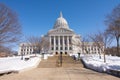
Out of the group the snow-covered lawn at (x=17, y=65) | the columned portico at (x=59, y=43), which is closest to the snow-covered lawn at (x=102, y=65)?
the snow-covered lawn at (x=17, y=65)

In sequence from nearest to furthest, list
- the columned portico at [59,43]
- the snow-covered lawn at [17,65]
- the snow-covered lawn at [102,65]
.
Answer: the snow-covered lawn at [17,65]
the snow-covered lawn at [102,65]
the columned portico at [59,43]

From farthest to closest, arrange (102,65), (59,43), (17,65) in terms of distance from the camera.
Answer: (59,43)
(17,65)
(102,65)

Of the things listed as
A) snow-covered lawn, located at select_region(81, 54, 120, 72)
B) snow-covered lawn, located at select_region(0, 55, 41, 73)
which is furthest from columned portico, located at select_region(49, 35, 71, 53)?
snow-covered lawn, located at select_region(0, 55, 41, 73)

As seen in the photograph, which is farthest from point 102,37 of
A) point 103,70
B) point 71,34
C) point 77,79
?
point 71,34

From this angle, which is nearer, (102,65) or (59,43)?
(102,65)

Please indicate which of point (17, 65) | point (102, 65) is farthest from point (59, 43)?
point (102, 65)

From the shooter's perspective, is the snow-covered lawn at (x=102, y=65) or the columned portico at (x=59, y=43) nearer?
the snow-covered lawn at (x=102, y=65)

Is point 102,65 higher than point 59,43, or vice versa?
point 59,43

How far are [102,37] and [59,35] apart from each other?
65.3m

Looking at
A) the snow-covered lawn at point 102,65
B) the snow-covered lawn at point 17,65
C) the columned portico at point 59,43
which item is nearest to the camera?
the snow-covered lawn at point 17,65

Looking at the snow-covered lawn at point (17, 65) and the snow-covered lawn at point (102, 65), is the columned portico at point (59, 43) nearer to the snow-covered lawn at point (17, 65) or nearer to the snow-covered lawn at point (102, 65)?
the snow-covered lawn at point (102, 65)

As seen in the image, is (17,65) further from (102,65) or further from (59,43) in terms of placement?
(59,43)

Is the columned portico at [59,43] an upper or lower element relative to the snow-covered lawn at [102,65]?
upper

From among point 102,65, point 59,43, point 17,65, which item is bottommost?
point 17,65
